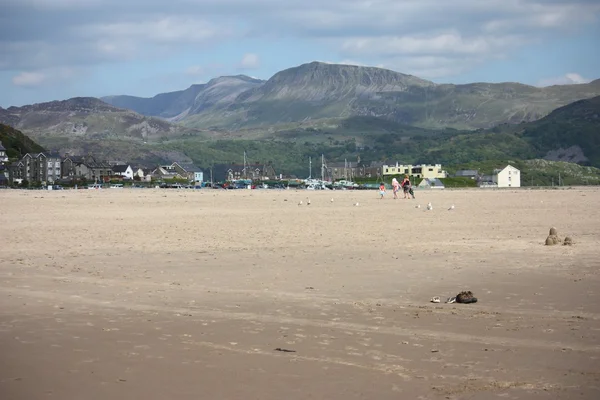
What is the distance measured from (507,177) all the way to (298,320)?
141373mm

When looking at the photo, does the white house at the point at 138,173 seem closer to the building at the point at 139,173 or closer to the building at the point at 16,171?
the building at the point at 139,173

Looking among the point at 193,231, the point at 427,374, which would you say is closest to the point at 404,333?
the point at 427,374

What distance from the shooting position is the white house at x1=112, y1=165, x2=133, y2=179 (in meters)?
154

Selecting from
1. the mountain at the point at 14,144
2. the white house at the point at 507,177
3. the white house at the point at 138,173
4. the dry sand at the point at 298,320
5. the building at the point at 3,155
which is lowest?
the dry sand at the point at 298,320

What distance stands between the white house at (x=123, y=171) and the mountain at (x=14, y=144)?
54.6 feet

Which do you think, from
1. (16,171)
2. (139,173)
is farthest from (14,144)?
(16,171)

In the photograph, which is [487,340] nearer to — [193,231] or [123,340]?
[123,340]

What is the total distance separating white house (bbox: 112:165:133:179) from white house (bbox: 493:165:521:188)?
7140 cm

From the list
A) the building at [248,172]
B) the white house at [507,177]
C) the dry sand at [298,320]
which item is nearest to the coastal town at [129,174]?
the white house at [507,177]

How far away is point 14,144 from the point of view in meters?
150

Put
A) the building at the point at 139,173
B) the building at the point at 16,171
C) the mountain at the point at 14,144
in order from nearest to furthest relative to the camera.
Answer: the building at the point at 16,171 < the mountain at the point at 14,144 < the building at the point at 139,173

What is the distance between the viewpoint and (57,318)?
9664 mm

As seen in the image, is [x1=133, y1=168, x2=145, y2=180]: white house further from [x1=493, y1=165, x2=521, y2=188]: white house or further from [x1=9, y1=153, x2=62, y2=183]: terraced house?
[x1=493, y1=165, x2=521, y2=188]: white house

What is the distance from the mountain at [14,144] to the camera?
145m
